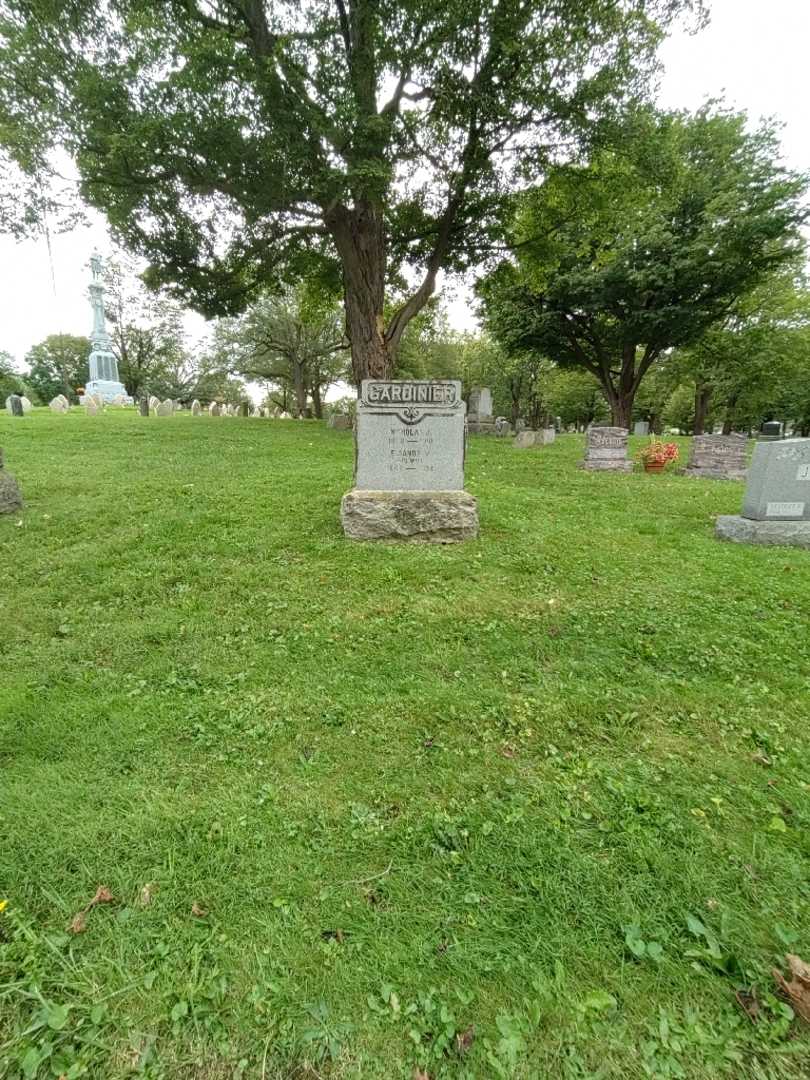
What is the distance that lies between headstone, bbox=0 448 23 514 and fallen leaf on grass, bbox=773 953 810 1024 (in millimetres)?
7351

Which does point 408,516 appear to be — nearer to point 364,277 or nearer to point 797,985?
point 797,985

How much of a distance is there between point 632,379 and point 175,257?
633 inches

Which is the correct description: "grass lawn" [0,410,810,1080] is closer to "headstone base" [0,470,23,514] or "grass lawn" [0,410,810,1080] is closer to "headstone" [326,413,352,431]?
"headstone base" [0,470,23,514]

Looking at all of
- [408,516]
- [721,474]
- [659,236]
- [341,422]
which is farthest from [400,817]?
[659,236]

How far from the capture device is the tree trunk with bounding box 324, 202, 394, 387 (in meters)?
11.6

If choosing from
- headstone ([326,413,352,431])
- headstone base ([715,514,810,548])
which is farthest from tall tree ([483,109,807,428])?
headstone base ([715,514,810,548])

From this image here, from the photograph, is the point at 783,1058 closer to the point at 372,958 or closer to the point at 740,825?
the point at 740,825

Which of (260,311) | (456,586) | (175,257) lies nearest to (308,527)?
(456,586)

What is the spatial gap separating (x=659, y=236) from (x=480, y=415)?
28.8 ft

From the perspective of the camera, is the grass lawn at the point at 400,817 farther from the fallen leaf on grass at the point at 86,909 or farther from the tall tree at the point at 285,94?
the tall tree at the point at 285,94

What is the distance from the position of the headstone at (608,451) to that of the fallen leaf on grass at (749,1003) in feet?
35.5

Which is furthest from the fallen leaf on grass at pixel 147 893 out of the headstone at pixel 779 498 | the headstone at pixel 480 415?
the headstone at pixel 480 415

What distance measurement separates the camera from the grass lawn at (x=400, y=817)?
4.44ft

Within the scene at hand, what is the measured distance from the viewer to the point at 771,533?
523 cm
